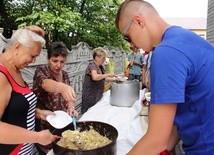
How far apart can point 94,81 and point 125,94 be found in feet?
2.53

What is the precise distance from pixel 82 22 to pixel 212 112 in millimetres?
7609

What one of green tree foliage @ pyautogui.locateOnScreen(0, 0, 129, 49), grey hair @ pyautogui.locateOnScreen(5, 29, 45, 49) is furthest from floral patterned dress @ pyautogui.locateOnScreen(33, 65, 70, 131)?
green tree foliage @ pyautogui.locateOnScreen(0, 0, 129, 49)

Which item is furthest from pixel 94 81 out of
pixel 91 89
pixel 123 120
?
pixel 123 120

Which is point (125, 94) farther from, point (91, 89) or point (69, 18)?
point (69, 18)

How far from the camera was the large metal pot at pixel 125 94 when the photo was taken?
275cm

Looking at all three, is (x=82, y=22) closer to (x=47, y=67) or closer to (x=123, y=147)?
(x=47, y=67)

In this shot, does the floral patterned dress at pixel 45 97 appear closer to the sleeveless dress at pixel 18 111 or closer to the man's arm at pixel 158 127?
the sleeveless dress at pixel 18 111

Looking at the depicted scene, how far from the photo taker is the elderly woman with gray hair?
135 inches

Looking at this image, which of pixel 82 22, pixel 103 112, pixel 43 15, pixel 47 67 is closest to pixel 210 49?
pixel 47 67

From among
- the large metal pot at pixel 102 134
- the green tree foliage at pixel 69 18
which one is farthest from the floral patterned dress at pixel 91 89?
the green tree foliage at pixel 69 18

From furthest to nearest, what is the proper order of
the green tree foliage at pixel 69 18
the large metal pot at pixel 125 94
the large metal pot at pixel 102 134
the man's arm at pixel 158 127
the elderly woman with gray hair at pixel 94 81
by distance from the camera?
the green tree foliage at pixel 69 18, the elderly woman with gray hair at pixel 94 81, the large metal pot at pixel 125 94, the large metal pot at pixel 102 134, the man's arm at pixel 158 127

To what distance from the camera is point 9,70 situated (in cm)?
149

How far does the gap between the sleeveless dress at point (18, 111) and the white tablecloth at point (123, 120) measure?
0.62 m

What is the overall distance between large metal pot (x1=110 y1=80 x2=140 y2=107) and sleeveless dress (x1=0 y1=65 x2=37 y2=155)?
1210mm
